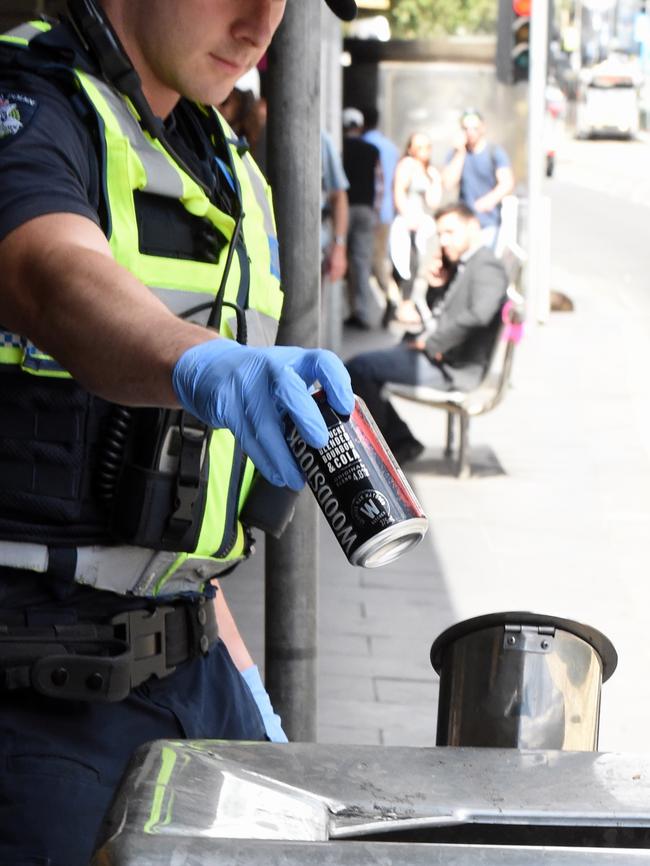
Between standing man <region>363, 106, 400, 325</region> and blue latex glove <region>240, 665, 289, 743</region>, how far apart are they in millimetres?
12344

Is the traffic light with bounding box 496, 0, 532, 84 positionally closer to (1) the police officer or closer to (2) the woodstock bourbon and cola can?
(1) the police officer

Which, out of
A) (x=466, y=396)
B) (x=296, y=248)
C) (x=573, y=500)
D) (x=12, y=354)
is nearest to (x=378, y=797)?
(x=12, y=354)

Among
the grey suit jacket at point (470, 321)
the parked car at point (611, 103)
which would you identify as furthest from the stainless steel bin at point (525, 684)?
the parked car at point (611, 103)

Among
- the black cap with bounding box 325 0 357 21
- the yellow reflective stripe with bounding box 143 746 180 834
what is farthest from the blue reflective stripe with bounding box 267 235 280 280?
the yellow reflective stripe with bounding box 143 746 180 834

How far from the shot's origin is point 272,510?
2.45 m

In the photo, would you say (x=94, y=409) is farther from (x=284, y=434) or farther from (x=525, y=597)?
(x=525, y=597)

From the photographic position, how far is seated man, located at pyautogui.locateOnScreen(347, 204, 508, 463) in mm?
8953

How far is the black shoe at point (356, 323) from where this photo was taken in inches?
617

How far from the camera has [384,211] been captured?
1612 centimetres

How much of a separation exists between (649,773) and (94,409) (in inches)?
35.9

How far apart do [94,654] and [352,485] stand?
2.30 ft

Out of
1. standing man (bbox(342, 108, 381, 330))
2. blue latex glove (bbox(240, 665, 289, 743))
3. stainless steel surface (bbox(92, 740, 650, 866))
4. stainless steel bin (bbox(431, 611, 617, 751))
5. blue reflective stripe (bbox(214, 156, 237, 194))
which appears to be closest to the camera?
stainless steel surface (bbox(92, 740, 650, 866))

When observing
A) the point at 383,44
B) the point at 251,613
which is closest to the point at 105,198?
the point at 251,613

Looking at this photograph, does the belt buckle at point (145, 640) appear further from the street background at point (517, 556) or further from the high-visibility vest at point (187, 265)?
the street background at point (517, 556)
